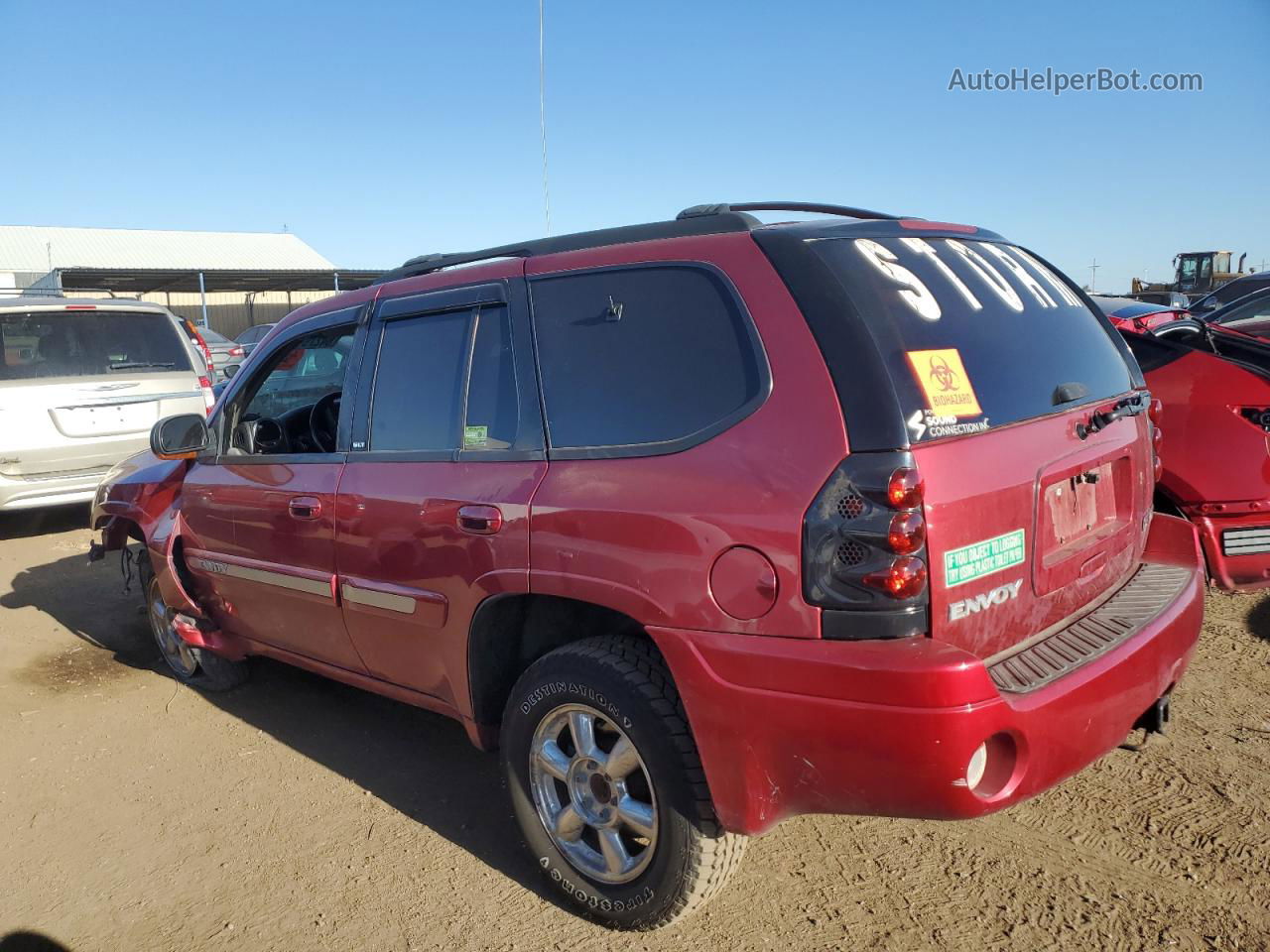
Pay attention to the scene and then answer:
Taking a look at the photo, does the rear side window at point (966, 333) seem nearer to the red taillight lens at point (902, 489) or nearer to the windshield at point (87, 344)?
the red taillight lens at point (902, 489)

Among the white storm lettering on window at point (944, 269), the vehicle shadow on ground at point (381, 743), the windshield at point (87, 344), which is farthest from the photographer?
the windshield at point (87, 344)

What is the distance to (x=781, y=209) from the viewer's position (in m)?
2.97

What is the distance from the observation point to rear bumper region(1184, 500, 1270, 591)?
442 cm

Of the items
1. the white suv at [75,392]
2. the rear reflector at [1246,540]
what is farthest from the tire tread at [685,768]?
the white suv at [75,392]

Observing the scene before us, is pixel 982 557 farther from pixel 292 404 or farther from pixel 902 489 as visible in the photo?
pixel 292 404

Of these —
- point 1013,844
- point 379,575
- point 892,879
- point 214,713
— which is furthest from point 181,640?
point 1013,844

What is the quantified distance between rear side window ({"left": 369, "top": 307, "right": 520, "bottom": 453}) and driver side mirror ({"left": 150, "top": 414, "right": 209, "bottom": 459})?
1.26m

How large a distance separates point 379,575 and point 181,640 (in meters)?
1.91

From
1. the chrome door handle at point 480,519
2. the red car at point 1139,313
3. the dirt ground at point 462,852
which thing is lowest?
the dirt ground at point 462,852

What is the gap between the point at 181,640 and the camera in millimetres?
4641

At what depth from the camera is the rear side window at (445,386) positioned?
9.90 ft

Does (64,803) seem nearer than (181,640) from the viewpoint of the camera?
Yes

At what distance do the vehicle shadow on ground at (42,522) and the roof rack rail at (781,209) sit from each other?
25.1 ft

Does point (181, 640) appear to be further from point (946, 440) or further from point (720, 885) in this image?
point (946, 440)
